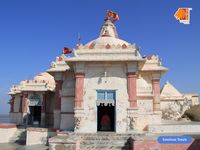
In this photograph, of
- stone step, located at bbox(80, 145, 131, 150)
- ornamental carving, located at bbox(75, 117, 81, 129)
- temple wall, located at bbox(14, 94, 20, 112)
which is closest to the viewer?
stone step, located at bbox(80, 145, 131, 150)

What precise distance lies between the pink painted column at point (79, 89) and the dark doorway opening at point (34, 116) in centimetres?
1122

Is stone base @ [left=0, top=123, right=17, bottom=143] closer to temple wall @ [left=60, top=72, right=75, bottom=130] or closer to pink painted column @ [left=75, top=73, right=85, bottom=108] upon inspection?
temple wall @ [left=60, top=72, right=75, bottom=130]

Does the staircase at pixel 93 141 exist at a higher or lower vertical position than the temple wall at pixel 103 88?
lower

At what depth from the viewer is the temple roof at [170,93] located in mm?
32906

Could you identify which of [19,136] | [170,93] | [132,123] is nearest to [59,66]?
[19,136]

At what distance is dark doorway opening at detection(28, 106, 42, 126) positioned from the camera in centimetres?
2781

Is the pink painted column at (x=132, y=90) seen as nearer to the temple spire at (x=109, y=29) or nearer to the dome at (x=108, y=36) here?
the dome at (x=108, y=36)

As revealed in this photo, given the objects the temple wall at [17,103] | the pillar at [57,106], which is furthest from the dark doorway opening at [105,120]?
the temple wall at [17,103]

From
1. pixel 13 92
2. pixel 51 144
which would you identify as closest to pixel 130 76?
pixel 51 144

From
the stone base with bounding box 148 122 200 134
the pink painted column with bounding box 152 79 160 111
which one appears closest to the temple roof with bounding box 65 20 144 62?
the pink painted column with bounding box 152 79 160 111

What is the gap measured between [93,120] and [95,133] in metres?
1.05

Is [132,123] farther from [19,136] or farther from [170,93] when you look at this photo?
[170,93]

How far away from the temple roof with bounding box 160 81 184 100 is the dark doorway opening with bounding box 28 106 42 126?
15562 millimetres

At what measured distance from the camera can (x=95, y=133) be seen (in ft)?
57.1
